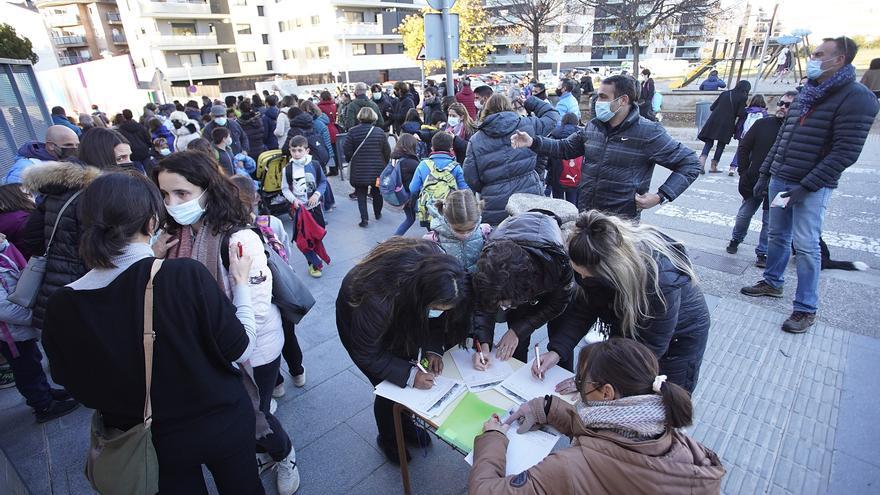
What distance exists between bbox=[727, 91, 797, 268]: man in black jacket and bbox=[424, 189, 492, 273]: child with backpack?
12.5ft

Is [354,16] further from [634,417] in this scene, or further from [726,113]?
[634,417]

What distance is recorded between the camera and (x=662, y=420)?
132 centimetres

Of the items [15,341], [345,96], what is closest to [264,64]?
[345,96]

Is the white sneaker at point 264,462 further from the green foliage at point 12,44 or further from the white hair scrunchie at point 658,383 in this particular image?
the green foliage at point 12,44

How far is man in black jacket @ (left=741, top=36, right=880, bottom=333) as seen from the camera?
126 inches

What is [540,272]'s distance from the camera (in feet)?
7.16

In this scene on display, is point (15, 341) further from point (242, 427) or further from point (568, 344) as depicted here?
point (568, 344)

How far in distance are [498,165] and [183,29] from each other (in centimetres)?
4234

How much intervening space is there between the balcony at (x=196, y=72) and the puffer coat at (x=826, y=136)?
4109 cm

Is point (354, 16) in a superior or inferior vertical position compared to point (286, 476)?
superior

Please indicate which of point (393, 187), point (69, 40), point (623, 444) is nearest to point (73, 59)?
point (69, 40)

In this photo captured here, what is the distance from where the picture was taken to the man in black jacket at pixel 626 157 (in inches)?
128

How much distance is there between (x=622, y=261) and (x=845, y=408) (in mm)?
2428

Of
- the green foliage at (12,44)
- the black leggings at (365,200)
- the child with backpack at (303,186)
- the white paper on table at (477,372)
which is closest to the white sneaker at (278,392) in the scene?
the white paper on table at (477,372)
